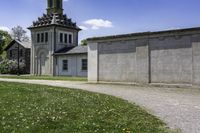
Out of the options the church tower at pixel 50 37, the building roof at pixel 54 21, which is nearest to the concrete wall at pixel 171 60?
the church tower at pixel 50 37

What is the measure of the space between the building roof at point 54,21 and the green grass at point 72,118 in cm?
4040

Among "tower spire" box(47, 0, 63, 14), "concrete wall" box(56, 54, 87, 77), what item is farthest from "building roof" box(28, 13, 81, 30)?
"concrete wall" box(56, 54, 87, 77)

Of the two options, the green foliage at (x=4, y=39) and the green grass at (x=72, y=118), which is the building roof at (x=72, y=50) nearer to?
the green grass at (x=72, y=118)

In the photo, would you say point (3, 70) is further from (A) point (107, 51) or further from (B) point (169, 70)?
(B) point (169, 70)

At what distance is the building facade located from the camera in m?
59.0

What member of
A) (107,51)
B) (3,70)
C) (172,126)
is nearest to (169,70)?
(107,51)

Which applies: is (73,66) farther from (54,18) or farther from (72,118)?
(72,118)

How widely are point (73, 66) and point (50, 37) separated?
23.4 ft

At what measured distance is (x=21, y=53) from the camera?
6009 centimetres

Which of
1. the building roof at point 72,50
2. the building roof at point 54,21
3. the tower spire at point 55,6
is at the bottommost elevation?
the building roof at point 72,50

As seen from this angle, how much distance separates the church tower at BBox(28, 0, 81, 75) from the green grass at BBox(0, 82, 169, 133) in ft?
127

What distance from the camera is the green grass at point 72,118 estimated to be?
26.4ft

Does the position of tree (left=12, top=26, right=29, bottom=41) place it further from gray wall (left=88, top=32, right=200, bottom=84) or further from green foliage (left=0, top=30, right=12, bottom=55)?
gray wall (left=88, top=32, right=200, bottom=84)

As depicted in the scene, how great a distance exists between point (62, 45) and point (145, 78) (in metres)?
30.9
